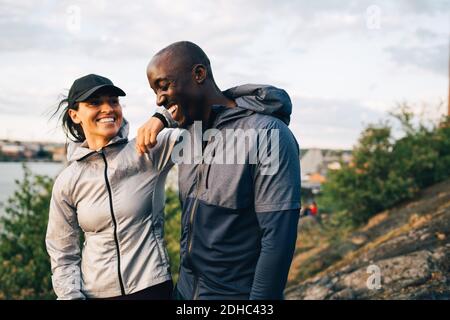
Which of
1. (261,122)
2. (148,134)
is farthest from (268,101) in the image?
(148,134)

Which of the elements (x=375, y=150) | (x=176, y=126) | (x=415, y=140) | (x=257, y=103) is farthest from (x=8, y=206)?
(x=415, y=140)

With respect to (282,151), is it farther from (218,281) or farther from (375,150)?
(375,150)

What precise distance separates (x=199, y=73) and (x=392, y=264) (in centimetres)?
442

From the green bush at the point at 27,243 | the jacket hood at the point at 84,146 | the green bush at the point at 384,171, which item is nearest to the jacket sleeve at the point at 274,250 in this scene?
the jacket hood at the point at 84,146

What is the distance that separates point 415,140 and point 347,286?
270 inches

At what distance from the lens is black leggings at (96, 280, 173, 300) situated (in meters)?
2.62

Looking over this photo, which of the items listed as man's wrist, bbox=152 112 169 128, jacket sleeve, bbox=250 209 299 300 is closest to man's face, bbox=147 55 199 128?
man's wrist, bbox=152 112 169 128

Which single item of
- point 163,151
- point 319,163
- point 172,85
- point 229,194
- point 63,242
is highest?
point 172,85

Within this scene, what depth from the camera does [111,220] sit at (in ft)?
8.51

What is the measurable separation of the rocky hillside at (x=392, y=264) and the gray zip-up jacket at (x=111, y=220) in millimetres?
3244

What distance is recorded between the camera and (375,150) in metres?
11.9

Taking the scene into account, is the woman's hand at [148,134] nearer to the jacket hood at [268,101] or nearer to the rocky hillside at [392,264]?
the jacket hood at [268,101]

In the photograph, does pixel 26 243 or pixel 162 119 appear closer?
pixel 162 119

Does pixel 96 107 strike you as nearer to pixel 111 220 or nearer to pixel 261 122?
pixel 111 220
